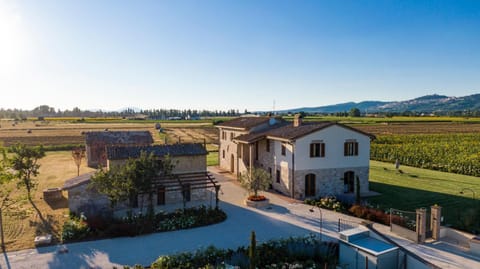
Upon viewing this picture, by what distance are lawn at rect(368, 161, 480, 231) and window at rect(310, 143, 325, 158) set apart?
5.11 m

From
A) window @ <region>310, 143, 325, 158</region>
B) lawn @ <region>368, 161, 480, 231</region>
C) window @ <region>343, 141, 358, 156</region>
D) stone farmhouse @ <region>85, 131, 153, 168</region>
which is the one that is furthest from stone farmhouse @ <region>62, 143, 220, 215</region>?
stone farmhouse @ <region>85, 131, 153, 168</region>

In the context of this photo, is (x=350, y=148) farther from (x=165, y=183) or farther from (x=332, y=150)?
(x=165, y=183)

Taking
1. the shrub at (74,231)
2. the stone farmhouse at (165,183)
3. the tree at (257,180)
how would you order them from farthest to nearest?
the tree at (257,180) < the stone farmhouse at (165,183) < the shrub at (74,231)

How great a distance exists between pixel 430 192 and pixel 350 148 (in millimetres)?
7467

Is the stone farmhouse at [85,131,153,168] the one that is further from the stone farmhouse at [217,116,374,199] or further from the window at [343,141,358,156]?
the window at [343,141,358,156]

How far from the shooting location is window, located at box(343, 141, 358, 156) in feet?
83.8

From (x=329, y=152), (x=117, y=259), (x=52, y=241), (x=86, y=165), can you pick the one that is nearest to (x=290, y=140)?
(x=329, y=152)

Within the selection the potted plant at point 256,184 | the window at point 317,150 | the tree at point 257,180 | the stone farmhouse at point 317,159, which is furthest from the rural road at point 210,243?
the window at point 317,150

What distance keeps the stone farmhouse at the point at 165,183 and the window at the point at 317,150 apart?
7.99 meters

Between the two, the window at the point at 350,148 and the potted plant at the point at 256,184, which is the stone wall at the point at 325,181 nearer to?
the window at the point at 350,148

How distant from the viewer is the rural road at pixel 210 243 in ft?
46.2

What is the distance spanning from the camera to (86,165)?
40.8 m

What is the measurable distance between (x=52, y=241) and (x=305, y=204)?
16105 millimetres

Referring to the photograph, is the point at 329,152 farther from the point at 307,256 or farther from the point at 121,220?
the point at 121,220
